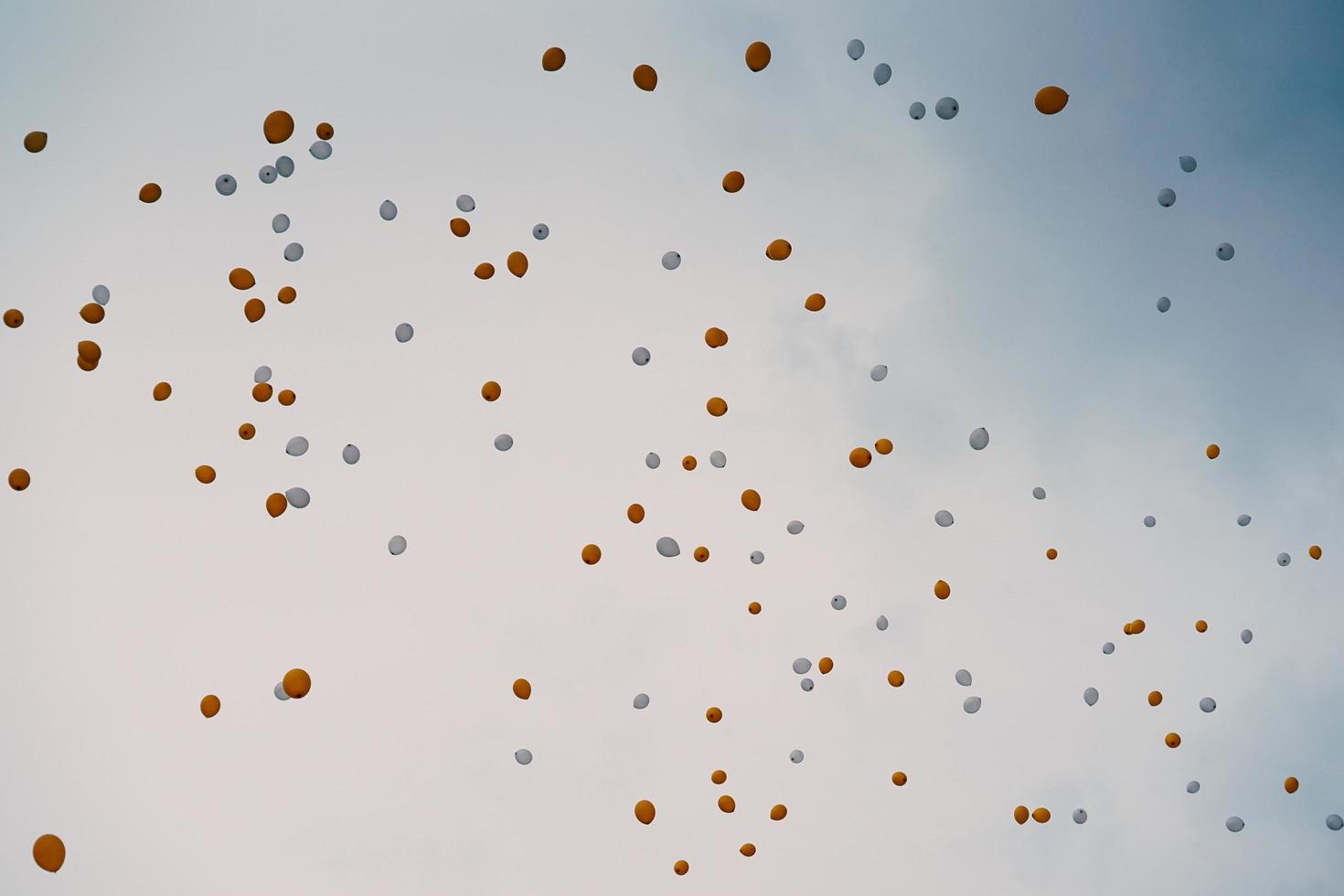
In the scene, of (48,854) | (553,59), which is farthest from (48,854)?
(553,59)

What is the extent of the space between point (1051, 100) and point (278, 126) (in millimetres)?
4005

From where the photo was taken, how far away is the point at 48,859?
4.98 metres

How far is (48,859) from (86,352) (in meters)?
2.51

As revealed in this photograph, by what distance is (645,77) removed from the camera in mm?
5344

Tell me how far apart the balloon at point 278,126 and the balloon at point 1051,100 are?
3.91 m

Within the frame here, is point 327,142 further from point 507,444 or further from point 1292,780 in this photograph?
point 1292,780

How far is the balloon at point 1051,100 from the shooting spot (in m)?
5.38

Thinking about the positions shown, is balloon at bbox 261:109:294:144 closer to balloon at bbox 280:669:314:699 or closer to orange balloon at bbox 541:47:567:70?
orange balloon at bbox 541:47:567:70

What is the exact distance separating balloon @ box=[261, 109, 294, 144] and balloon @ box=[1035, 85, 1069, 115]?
3.91 meters

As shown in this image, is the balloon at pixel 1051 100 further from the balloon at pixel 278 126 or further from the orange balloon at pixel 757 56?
the balloon at pixel 278 126

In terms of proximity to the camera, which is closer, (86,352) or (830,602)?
(86,352)

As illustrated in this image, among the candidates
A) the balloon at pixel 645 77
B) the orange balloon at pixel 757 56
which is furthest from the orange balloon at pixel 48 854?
the orange balloon at pixel 757 56

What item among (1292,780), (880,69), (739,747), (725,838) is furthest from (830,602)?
(880,69)

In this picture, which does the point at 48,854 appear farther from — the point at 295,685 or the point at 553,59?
the point at 553,59
